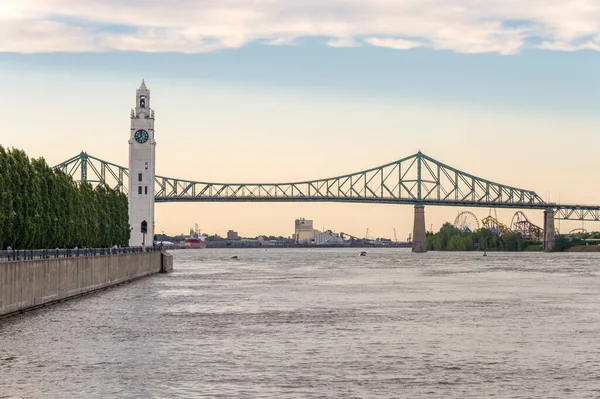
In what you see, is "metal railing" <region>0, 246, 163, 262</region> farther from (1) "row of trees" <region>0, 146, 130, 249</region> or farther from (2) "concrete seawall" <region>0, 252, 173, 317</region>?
(1) "row of trees" <region>0, 146, 130, 249</region>

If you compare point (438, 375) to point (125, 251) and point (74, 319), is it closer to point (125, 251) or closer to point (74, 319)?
point (74, 319)

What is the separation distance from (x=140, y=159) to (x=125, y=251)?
133 ft

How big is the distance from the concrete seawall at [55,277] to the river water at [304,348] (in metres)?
1.12

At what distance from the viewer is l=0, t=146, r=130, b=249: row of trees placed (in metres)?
63.5

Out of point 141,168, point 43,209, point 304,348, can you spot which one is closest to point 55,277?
point 43,209

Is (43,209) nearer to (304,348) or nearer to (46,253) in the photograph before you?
(46,253)

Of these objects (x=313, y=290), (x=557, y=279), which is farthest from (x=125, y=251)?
(x=557, y=279)

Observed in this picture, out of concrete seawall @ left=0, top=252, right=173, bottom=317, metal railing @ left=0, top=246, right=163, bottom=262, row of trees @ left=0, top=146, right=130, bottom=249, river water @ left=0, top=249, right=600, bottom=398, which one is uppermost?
row of trees @ left=0, top=146, right=130, bottom=249

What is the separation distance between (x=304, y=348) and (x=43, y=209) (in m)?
39.1

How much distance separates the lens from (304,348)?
37375 mm

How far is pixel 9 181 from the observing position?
209ft

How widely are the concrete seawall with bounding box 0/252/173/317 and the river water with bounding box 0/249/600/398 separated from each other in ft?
3.69

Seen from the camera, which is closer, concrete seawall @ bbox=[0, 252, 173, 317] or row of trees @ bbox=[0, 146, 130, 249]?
concrete seawall @ bbox=[0, 252, 173, 317]

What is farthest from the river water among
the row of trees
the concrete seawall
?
the row of trees
